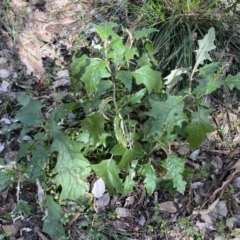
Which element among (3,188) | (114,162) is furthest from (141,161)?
(3,188)

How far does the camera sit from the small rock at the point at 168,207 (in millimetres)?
2391

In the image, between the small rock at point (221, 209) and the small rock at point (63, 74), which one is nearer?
the small rock at point (221, 209)

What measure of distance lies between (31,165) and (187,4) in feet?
4.99

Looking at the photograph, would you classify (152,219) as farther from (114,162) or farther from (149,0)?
(149,0)

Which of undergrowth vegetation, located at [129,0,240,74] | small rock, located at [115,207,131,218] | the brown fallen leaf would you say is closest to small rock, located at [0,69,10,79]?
undergrowth vegetation, located at [129,0,240,74]

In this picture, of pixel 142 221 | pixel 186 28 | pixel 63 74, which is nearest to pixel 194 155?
pixel 142 221

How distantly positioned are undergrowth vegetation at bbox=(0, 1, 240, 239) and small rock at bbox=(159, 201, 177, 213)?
8cm

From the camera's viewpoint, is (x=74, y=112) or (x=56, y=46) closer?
(x=74, y=112)

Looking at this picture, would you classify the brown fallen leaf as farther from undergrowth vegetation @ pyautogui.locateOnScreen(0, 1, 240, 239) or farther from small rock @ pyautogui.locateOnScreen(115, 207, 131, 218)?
small rock @ pyautogui.locateOnScreen(115, 207, 131, 218)

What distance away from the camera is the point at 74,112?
8.95ft

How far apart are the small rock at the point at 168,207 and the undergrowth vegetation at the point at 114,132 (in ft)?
0.25

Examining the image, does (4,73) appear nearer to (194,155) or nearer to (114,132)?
(114,132)

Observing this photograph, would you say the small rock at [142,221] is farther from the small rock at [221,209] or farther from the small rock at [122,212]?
the small rock at [221,209]

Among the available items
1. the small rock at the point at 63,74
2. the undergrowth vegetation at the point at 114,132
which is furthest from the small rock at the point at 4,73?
the undergrowth vegetation at the point at 114,132
